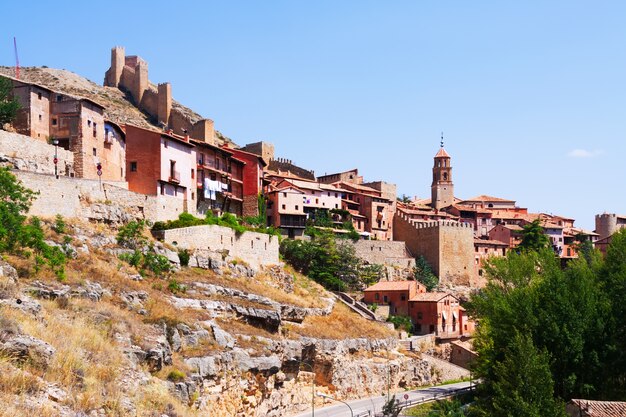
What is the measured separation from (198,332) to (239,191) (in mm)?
34534

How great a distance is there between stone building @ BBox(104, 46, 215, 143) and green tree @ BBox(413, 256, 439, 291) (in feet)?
84.4

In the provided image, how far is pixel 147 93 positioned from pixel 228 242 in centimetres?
4717

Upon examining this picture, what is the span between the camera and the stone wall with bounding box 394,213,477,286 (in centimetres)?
7781

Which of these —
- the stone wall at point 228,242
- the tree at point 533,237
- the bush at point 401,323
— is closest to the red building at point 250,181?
the stone wall at point 228,242

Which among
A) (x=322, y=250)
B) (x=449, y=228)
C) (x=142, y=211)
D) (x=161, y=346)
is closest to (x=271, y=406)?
(x=161, y=346)

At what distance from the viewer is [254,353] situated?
3672cm

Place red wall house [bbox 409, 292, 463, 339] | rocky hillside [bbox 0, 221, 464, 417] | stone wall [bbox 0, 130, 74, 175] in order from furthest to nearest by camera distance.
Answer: red wall house [bbox 409, 292, 463, 339] → stone wall [bbox 0, 130, 74, 175] → rocky hillside [bbox 0, 221, 464, 417]

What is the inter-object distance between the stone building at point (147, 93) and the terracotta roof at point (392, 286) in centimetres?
2502

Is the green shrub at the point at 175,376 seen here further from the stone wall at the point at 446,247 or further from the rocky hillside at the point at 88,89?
the rocky hillside at the point at 88,89

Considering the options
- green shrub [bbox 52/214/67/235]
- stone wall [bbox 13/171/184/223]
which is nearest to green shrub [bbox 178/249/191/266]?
stone wall [bbox 13/171/184/223]

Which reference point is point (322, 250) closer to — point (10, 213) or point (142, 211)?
point (142, 211)

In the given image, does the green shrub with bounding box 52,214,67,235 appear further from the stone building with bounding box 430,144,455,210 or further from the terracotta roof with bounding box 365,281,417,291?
the stone building with bounding box 430,144,455,210

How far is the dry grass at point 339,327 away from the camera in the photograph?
47.8 m

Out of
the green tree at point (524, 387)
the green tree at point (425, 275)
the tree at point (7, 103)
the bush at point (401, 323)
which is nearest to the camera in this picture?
the green tree at point (524, 387)
